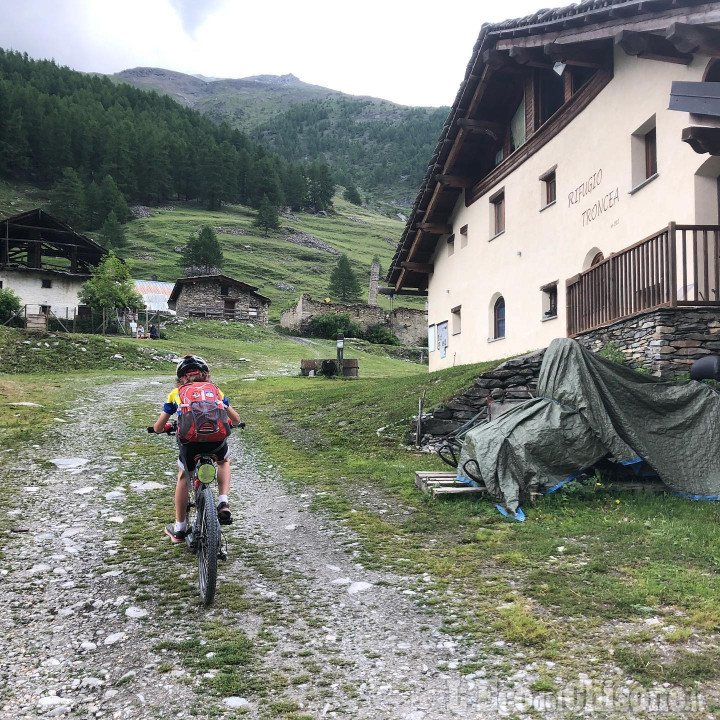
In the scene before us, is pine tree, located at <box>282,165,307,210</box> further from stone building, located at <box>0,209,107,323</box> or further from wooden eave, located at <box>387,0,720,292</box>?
wooden eave, located at <box>387,0,720,292</box>

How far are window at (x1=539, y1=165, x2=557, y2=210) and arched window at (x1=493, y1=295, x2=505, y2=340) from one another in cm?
366

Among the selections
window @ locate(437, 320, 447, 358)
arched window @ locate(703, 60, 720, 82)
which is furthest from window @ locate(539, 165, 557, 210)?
window @ locate(437, 320, 447, 358)

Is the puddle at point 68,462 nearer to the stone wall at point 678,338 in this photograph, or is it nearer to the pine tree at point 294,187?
the stone wall at point 678,338

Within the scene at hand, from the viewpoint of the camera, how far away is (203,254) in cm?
7994

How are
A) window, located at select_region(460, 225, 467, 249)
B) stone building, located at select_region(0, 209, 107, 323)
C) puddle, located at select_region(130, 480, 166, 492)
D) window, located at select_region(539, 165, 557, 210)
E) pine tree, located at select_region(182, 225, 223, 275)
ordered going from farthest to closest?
pine tree, located at select_region(182, 225, 223, 275), stone building, located at select_region(0, 209, 107, 323), window, located at select_region(460, 225, 467, 249), window, located at select_region(539, 165, 557, 210), puddle, located at select_region(130, 480, 166, 492)

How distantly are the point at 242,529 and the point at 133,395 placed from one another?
45.4ft

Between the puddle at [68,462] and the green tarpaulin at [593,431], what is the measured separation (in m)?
6.13

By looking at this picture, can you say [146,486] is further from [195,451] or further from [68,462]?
[195,451]

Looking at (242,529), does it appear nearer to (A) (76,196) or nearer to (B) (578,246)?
(B) (578,246)

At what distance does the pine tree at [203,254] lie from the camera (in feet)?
263

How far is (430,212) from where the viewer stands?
2397cm

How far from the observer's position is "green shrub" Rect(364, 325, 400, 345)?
5781cm

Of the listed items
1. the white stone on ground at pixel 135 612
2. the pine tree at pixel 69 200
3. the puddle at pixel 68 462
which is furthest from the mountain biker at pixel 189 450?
the pine tree at pixel 69 200

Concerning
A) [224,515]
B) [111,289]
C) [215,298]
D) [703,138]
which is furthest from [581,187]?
[215,298]
